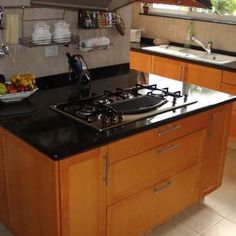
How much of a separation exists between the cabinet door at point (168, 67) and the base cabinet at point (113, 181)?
1296 millimetres

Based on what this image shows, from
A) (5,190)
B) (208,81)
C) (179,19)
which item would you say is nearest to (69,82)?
(5,190)

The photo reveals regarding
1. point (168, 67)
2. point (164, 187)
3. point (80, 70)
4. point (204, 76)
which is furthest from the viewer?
point (168, 67)

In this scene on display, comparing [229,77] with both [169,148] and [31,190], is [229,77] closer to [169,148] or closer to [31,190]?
[169,148]

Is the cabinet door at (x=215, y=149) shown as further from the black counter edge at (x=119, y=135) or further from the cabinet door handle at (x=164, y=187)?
the cabinet door handle at (x=164, y=187)

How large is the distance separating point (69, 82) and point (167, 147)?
892mm

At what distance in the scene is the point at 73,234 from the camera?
1765 millimetres

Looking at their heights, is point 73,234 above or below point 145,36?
below

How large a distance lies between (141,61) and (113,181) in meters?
2.33

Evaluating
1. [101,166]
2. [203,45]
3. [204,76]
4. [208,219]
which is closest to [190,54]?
[203,45]

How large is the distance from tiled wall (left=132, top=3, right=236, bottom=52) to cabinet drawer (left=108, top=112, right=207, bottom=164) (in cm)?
181

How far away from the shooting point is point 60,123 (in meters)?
1.83

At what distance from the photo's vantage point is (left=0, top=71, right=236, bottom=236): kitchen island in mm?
1673

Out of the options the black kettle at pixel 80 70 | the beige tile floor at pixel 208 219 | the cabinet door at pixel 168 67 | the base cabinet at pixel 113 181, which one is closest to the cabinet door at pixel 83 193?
the base cabinet at pixel 113 181

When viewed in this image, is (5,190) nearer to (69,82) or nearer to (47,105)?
(47,105)
